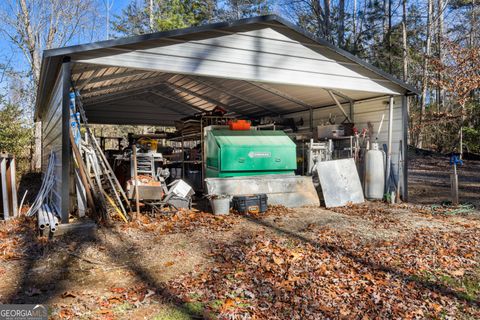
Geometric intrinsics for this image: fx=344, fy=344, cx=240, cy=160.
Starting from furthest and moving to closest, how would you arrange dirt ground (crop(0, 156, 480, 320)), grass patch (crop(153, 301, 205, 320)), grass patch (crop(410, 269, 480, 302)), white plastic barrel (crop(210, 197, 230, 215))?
white plastic barrel (crop(210, 197, 230, 215)) → grass patch (crop(410, 269, 480, 302)) → dirt ground (crop(0, 156, 480, 320)) → grass patch (crop(153, 301, 205, 320))

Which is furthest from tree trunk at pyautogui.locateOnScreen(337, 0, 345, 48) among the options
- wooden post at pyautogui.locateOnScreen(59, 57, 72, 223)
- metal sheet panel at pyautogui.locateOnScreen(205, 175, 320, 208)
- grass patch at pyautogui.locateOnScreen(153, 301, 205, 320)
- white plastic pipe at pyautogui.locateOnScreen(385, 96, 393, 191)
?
grass patch at pyautogui.locateOnScreen(153, 301, 205, 320)

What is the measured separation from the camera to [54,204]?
20.2 feet

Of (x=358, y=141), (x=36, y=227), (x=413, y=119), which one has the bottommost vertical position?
(x=36, y=227)

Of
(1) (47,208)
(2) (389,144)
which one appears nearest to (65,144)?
Answer: (1) (47,208)

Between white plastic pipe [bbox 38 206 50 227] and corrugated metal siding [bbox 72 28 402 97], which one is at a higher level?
corrugated metal siding [bbox 72 28 402 97]

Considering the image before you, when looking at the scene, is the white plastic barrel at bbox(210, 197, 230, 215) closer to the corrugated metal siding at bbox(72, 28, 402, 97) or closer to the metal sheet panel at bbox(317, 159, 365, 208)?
the corrugated metal siding at bbox(72, 28, 402, 97)

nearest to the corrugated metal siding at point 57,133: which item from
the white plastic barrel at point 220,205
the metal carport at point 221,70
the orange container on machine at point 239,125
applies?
the metal carport at point 221,70

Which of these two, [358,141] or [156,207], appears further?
[358,141]

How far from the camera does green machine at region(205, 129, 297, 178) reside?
7.27 meters

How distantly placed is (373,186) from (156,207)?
5016 mm

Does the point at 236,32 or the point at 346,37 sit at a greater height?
the point at 346,37

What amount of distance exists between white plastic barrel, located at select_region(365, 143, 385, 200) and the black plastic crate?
2.87m

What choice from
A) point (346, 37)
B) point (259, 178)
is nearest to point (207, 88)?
point (259, 178)

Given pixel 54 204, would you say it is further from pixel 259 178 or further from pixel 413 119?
pixel 413 119
